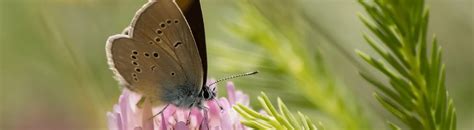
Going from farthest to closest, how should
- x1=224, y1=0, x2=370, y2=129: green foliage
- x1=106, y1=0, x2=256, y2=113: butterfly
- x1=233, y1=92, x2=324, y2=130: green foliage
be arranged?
1. x1=106, y1=0, x2=256, y2=113: butterfly
2. x1=224, y1=0, x2=370, y2=129: green foliage
3. x1=233, y1=92, x2=324, y2=130: green foliage

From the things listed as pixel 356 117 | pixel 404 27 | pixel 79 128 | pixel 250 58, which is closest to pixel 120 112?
pixel 250 58

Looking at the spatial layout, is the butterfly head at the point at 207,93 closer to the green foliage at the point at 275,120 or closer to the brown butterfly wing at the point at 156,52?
the brown butterfly wing at the point at 156,52

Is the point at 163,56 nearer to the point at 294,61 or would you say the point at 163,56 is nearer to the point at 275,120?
the point at 294,61

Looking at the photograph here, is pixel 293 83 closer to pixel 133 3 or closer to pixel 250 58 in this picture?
pixel 250 58

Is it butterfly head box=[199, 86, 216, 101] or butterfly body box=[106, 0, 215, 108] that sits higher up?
butterfly body box=[106, 0, 215, 108]

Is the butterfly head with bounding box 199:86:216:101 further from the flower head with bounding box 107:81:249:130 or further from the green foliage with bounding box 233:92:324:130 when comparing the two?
the green foliage with bounding box 233:92:324:130

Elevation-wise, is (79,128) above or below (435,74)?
above

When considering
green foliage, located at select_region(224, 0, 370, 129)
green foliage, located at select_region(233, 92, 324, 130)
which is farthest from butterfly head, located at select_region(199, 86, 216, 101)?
green foliage, located at select_region(233, 92, 324, 130)
